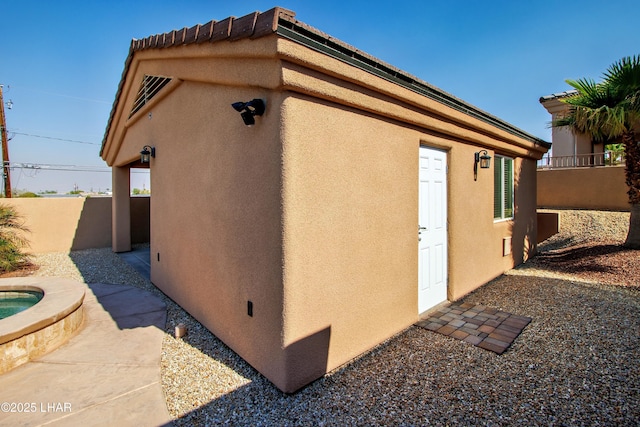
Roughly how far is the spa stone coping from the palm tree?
13.6 m

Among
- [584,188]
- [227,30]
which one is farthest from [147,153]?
[584,188]

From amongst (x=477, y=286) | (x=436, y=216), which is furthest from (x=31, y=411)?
(x=477, y=286)

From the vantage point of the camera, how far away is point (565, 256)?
34.6ft

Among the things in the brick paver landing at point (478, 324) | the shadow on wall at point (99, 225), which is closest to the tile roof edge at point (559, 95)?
the brick paver landing at point (478, 324)

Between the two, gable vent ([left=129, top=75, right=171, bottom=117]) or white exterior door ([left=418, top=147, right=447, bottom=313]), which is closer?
white exterior door ([left=418, top=147, right=447, bottom=313])

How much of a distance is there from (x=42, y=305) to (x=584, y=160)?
22.6 metres

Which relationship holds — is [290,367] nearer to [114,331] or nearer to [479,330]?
[479,330]

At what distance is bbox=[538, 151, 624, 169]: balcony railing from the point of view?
1617 cm

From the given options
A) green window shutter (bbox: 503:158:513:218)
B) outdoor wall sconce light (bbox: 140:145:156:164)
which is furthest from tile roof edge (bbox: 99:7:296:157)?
→ green window shutter (bbox: 503:158:513:218)

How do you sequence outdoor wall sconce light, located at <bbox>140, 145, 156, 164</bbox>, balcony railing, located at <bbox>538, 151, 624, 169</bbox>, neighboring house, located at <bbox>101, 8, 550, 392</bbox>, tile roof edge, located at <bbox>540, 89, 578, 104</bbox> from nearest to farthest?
1. neighboring house, located at <bbox>101, 8, 550, 392</bbox>
2. outdoor wall sconce light, located at <bbox>140, 145, 156, 164</bbox>
3. balcony railing, located at <bbox>538, 151, 624, 169</bbox>
4. tile roof edge, located at <bbox>540, 89, 578, 104</bbox>

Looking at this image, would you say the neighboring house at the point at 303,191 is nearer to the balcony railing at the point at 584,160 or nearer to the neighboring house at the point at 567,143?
the balcony railing at the point at 584,160

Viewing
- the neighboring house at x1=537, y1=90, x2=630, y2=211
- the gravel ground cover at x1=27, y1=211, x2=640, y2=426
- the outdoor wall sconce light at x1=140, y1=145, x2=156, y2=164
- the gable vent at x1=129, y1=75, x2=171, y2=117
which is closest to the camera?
the gravel ground cover at x1=27, y1=211, x2=640, y2=426

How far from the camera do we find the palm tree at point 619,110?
29.4 feet

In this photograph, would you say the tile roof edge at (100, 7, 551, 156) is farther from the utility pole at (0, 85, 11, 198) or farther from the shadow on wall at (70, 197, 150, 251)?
the utility pole at (0, 85, 11, 198)
